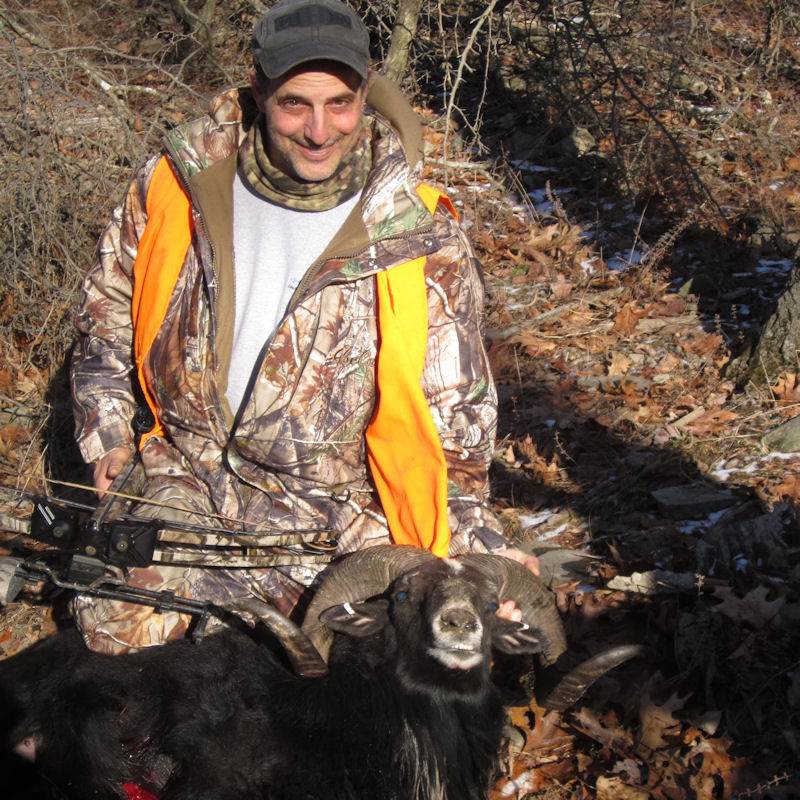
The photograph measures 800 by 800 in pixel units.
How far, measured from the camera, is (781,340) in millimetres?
6984

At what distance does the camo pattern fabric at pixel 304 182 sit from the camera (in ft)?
14.5

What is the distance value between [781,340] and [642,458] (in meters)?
1.38

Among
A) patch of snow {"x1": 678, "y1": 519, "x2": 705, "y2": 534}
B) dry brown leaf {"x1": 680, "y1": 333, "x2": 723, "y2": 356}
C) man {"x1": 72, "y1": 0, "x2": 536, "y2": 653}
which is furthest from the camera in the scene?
dry brown leaf {"x1": 680, "y1": 333, "x2": 723, "y2": 356}

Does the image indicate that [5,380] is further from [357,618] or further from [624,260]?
[624,260]

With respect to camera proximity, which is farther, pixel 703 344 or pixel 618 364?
pixel 703 344

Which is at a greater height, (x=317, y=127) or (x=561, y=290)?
(x=561, y=290)

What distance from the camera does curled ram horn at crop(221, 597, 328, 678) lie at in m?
3.97

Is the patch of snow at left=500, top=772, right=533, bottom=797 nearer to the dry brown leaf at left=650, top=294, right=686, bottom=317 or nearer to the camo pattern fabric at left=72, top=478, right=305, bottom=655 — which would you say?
the camo pattern fabric at left=72, top=478, right=305, bottom=655

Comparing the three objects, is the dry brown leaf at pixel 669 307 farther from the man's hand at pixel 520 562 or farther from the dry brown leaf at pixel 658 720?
the man's hand at pixel 520 562

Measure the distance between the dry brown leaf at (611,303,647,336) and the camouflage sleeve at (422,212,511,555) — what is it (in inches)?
149

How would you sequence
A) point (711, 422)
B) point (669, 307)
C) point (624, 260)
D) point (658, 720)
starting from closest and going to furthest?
point (658, 720) → point (711, 422) → point (669, 307) → point (624, 260)

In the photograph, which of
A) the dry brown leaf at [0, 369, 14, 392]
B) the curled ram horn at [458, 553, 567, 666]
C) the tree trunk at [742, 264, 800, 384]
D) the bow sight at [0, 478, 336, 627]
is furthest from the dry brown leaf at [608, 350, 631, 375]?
the dry brown leaf at [0, 369, 14, 392]

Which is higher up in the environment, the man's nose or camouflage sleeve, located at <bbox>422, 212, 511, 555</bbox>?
the man's nose

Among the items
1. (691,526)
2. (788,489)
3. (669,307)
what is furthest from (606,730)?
(669,307)
